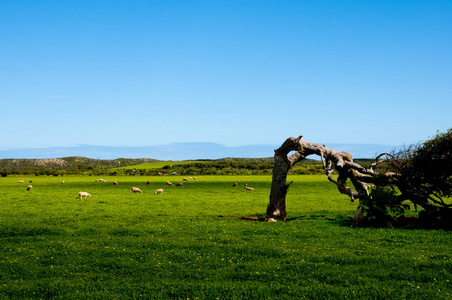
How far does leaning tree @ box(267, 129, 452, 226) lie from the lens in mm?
23828

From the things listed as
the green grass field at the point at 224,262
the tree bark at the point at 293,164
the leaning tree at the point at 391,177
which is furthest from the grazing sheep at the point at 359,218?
the tree bark at the point at 293,164

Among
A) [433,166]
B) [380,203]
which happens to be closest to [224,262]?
[380,203]

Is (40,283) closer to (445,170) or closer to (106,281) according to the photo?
(106,281)

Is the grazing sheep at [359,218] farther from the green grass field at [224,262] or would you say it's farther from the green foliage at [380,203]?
the green grass field at [224,262]

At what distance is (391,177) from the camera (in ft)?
83.3

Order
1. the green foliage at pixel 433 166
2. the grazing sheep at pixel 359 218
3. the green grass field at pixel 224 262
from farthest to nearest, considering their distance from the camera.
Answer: the grazing sheep at pixel 359 218 < the green foliage at pixel 433 166 < the green grass field at pixel 224 262

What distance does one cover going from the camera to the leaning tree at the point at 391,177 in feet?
78.2

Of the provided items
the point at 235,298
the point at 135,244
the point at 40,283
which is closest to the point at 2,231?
the point at 135,244

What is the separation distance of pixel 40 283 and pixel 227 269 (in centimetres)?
720

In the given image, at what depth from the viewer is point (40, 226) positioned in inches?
959

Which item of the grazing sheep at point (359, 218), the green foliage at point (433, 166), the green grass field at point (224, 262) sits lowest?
the green grass field at point (224, 262)

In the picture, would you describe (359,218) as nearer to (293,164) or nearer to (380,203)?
(380,203)

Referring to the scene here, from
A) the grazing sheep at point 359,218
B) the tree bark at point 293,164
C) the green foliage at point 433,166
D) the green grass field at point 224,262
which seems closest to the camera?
the green grass field at point 224,262

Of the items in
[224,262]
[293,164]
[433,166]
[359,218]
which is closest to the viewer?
[224,262]
